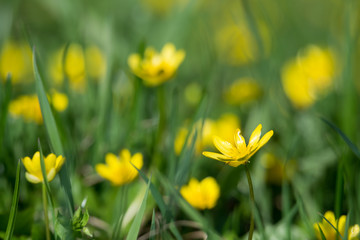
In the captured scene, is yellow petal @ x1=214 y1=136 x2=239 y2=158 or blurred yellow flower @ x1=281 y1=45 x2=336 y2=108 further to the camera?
blurred yellow flower @ x1=281 y1=45 x2=336 y2=108

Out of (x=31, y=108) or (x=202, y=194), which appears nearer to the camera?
(x=202, y=194)

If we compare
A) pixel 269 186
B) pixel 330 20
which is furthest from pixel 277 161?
pixel 330 20

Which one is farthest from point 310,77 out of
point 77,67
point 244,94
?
point 77,67

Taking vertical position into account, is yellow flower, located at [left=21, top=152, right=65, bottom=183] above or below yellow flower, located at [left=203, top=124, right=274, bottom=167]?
below

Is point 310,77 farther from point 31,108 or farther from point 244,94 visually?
point 31,108

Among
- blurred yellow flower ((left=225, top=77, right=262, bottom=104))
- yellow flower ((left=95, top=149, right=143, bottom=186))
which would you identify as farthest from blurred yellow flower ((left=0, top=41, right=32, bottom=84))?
yellow flower ((left=95, top=149, right=143, bottom=186))

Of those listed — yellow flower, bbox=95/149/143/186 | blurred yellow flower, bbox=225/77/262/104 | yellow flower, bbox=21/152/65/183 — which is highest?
yellow flower, bbox=21/152/65/183

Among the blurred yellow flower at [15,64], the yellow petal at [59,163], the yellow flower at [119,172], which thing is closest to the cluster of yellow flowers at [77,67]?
the blurred yellow flower at [15,64]

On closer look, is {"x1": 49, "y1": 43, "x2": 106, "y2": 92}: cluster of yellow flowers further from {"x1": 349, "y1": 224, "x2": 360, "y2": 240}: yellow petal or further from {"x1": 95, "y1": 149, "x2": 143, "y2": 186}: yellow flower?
{"x1": 349, "y1": 224, "x2": 360, "y2": 240}: yellow petal

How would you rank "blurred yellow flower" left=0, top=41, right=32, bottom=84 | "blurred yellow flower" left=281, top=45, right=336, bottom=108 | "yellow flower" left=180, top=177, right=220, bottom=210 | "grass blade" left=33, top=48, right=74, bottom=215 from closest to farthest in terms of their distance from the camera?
"grass blade" left=33, top=48, right=74, bottom=215 < "yellow flower" left=180, top=177, right=220, bottom=210 < "blurred yellow flower" left=281, top=45, right=336, bottom=108 < "blurred yellow flower" left=0, top=41, right=32, bottom=84
